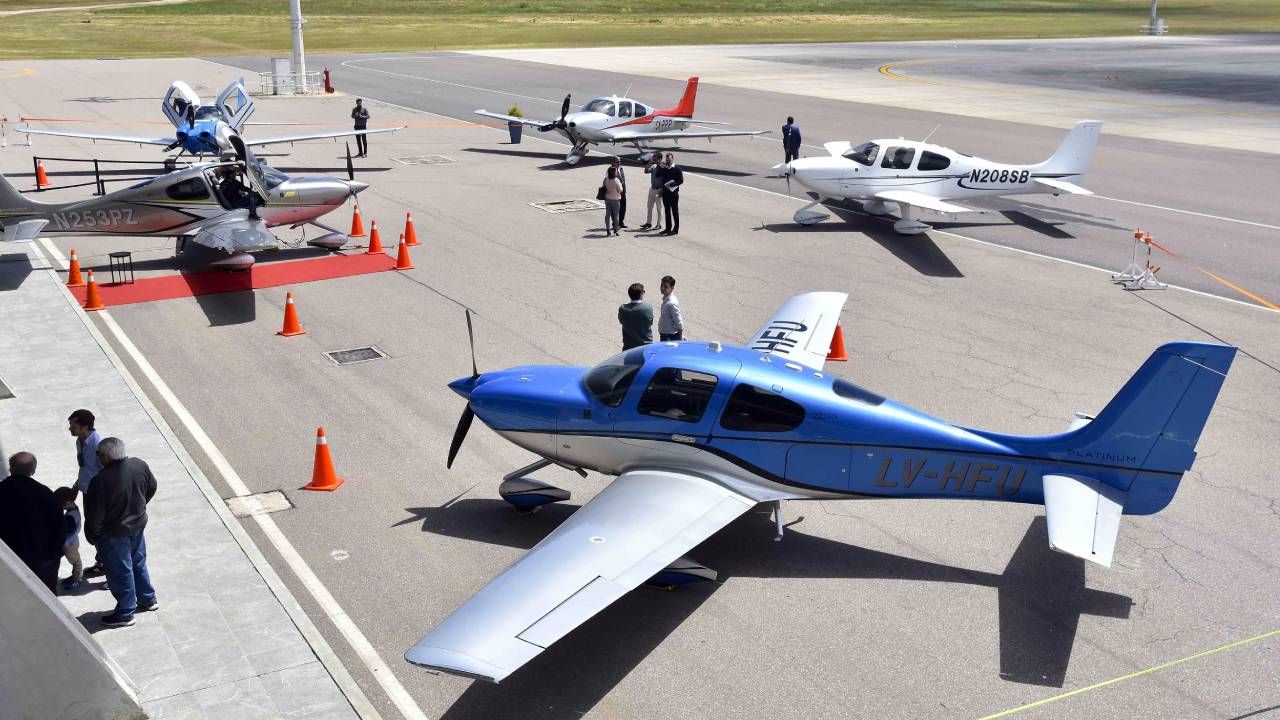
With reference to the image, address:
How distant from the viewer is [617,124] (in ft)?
112

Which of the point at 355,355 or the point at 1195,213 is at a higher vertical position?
the point at 1195,213

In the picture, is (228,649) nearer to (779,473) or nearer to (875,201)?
(779,473)

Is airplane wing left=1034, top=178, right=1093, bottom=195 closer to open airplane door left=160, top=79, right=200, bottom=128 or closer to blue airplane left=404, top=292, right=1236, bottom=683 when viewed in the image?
blue airplane left=404, top=292, right=1236, bottom=683

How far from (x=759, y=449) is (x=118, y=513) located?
17.8 ft

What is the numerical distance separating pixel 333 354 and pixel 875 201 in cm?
1341

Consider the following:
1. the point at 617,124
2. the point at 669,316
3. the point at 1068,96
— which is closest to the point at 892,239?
the point at 669,316

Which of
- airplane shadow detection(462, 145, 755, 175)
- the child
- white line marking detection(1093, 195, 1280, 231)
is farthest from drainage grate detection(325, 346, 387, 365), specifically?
white line marking detection(1093, 195, 1280, 231)

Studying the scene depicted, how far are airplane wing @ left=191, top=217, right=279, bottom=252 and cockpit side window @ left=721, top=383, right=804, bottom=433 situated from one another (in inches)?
463

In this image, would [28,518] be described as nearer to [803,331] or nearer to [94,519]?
[94,519]

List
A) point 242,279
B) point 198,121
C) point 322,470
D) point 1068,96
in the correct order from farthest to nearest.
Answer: point 1068,96 → point 198,121 → point 242,279 → point 322,470

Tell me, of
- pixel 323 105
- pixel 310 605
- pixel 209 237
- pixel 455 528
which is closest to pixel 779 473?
pixel 455 528

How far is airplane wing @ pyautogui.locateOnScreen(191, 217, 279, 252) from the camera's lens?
1919 cm

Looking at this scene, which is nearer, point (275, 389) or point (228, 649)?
point (228, 649)

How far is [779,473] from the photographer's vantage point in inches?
409
